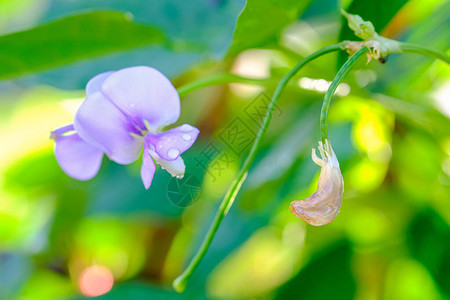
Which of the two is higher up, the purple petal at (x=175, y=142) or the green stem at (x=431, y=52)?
the green stem at (x=431, y=52)

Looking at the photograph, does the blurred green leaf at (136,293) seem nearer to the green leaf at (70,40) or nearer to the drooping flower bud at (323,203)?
the green leaf at (70,40)

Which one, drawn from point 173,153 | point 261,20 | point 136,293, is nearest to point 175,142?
point 173,153

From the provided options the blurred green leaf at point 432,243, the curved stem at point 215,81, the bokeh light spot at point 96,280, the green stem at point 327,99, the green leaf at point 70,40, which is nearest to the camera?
the green stem at point 327,99

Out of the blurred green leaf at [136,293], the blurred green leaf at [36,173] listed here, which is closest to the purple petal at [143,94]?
the blurred green leaf at [136,293]

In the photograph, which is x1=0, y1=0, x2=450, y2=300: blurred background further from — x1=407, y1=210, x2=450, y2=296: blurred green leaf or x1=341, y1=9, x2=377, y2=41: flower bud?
x1=341, y1=9, x2=377, y2=41: flower bud

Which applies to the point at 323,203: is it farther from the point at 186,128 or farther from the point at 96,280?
the point at 96,280

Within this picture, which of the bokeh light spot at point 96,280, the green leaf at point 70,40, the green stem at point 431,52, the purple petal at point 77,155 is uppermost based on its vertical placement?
the green stem at point 431,52

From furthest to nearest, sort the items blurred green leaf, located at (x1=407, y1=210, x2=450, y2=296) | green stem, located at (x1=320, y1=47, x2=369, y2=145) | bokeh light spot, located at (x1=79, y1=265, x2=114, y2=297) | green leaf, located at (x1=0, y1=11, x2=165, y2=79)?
bokeh light spot, located at (x1=79, y1=265, x2=114, y2=297) → blurred green leaf, located at (x1=407, y1=210, x2=450, y2=296) → green leaf, located at (x1=0, y1=11, x2=165, y2=79) → green stem, located at (x1=320, y1=47, x2=369, y2=145)

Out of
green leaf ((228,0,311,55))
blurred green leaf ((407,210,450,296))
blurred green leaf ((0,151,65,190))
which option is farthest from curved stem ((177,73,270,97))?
blurred green leaf ((0,151,65,190))
